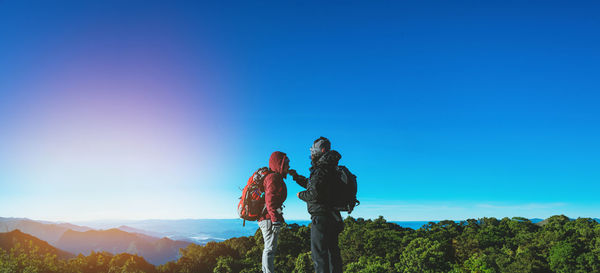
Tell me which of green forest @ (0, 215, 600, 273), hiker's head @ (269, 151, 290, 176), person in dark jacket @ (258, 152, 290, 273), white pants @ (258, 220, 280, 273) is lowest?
green forest @ (0, 215, 600, 273)

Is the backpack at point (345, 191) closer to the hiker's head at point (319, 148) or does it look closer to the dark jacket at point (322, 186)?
the dark jacket at point (322, 186)

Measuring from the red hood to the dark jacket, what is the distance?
124 cm

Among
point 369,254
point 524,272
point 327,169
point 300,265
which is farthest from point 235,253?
point 327,169

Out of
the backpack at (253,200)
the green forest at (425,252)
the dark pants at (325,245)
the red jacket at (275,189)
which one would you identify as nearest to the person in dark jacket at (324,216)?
the dark pants at (325,245)

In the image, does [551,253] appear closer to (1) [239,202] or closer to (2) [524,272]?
(2) [524,272]

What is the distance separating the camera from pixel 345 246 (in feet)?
192

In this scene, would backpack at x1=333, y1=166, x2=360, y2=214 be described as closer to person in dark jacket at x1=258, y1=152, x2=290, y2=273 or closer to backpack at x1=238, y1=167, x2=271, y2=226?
person in dark jacket at x1=258, y1=152, x2=290, y2=273

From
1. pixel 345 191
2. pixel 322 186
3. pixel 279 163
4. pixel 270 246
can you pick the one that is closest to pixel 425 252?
pixel 270 246

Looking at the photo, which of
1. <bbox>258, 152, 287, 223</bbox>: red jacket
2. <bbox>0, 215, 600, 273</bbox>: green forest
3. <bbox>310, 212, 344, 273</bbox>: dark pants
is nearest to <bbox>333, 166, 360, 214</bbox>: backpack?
Answer: <bbox>310, 212, 344, 273</bbox>: dark pants

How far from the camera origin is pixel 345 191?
19.7ft

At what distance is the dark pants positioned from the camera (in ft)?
18.7

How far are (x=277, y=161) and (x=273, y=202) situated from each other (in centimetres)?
90

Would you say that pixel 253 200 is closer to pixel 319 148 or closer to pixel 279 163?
pixel 279 163

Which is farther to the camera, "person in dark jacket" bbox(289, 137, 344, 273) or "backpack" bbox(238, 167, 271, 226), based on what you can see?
"backpack" bbox(238, 167, 271, 226)
